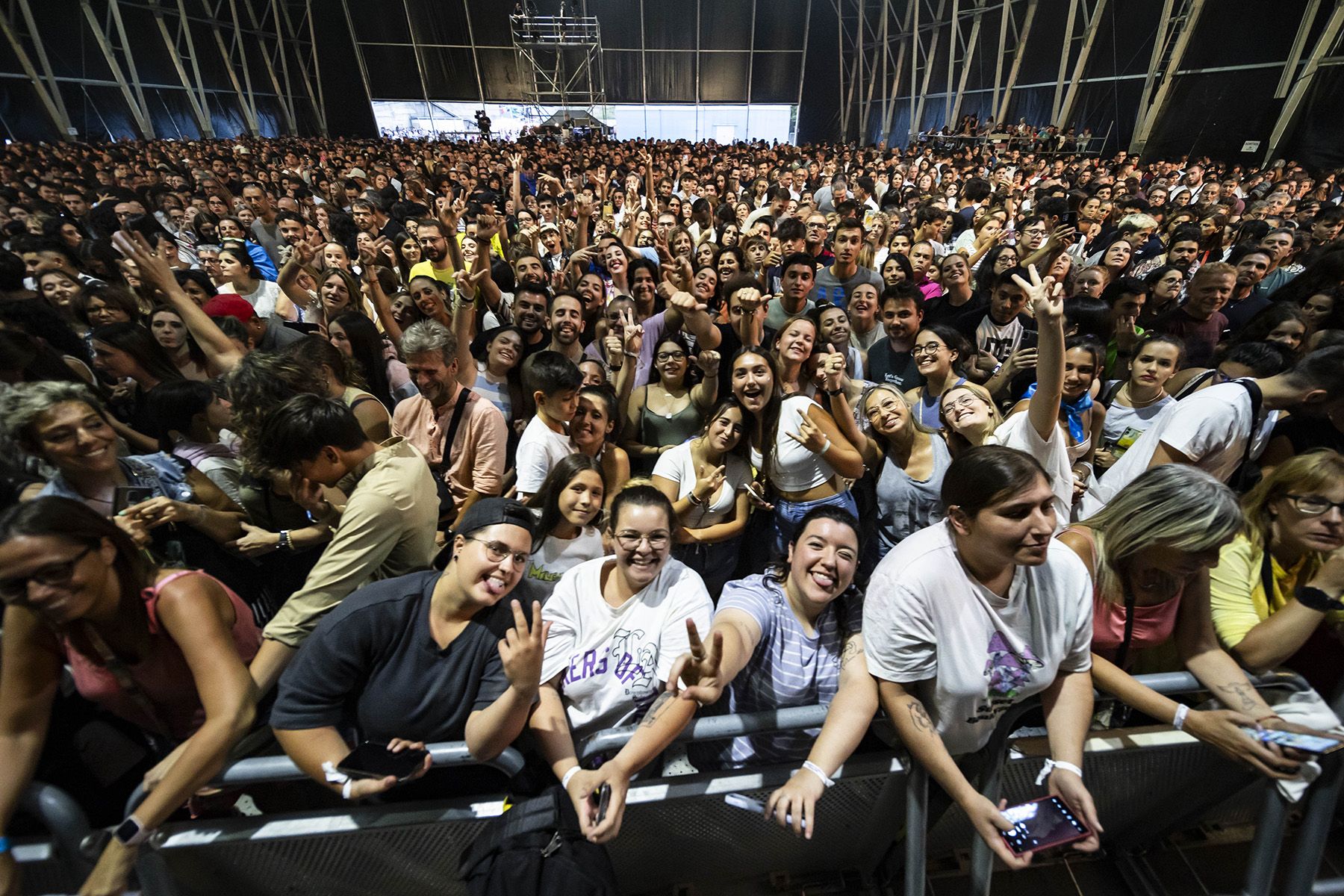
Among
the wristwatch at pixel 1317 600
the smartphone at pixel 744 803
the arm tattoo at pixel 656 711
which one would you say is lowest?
the smartphone at pixel 744 803

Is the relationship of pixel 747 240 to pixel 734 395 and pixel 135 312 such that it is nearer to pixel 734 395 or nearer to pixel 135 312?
pixel 734 395

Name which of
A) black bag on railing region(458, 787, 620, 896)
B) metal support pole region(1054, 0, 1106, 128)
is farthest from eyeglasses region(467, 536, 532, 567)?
metal support pole region(1054, 0, 1106, 128)

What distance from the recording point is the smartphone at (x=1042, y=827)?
5.43 feet

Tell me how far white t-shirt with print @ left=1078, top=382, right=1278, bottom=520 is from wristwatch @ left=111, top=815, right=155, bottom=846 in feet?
10.9

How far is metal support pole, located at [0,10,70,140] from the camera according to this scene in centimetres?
1557

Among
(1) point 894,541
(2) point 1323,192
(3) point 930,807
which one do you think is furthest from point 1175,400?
(2) point 1323,192

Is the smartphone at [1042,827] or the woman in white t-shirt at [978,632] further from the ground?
the woman in white t-shirt at [978,632]

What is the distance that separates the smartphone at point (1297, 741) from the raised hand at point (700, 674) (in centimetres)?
157

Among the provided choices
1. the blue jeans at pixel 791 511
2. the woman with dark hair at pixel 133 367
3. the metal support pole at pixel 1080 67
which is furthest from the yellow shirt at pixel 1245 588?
the metal support pole at pixel 1080 67

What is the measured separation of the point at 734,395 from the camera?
10.3ft

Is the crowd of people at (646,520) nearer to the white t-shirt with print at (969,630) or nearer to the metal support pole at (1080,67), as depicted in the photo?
the white t-shirt with print at (969,630)

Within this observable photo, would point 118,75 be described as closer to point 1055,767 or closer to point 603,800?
point 603,800

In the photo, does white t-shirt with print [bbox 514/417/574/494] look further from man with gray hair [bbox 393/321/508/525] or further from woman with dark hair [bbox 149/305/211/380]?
woman with dark hair [bbox 149/305/211/380]

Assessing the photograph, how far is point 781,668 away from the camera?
2.08 meters
